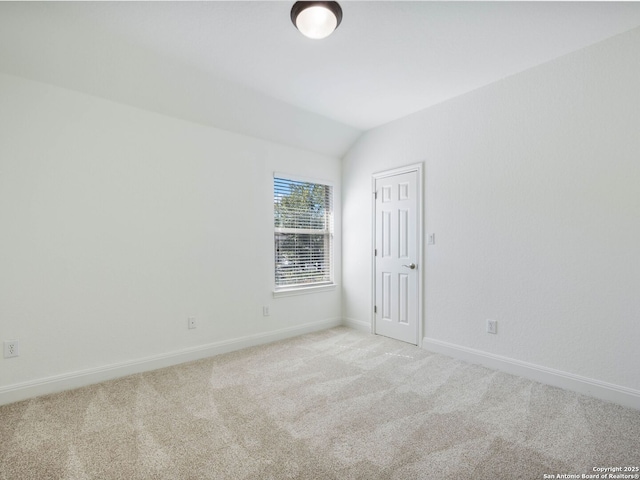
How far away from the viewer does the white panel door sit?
3711 mm

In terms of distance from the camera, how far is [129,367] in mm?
2906

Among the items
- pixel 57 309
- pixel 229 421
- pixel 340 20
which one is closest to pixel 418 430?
pixel 229 421

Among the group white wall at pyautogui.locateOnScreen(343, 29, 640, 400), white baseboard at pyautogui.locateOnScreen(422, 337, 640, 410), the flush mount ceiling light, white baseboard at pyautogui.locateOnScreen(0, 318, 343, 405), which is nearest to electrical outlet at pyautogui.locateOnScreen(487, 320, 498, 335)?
white wall at pyautogui.locateOnScreen(343, 29, 640, 400)

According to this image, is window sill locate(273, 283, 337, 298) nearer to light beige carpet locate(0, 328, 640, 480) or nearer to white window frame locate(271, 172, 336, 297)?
white window frame locate(271, 172, 336, 297)

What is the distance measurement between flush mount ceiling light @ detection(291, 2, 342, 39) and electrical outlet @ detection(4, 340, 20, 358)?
3.15 metres

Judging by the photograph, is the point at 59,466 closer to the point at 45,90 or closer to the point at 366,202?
the point at 45,90

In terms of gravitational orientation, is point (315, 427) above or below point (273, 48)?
below

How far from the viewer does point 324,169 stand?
175 inches

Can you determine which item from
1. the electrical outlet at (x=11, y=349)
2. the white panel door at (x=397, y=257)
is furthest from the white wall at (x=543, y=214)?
the electrical outlet at (x=11, y=349)

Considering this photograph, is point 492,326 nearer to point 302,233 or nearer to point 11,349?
point 302,233

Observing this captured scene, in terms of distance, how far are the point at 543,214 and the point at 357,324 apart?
2589 mm

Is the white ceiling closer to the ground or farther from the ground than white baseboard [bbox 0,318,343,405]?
farther from the ground

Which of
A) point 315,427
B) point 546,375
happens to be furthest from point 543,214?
point 315,427

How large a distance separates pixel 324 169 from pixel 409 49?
6.95ft
